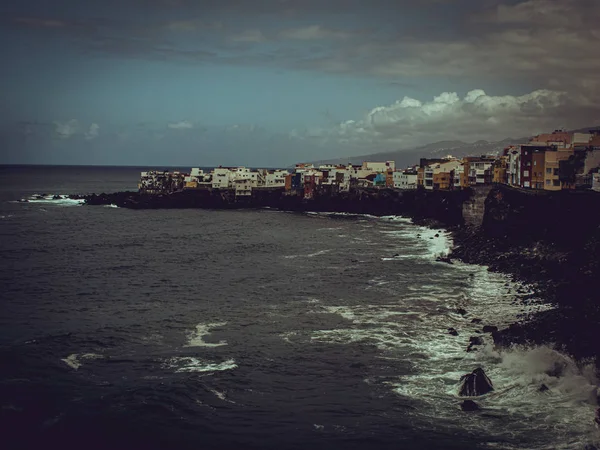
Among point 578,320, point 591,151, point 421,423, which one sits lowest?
point 421,423

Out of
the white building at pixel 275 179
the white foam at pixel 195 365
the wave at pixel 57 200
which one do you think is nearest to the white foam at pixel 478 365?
the white foam at pixel 195 365

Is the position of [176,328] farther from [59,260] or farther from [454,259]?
[454,259]

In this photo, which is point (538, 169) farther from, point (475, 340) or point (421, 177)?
point (475, 340)

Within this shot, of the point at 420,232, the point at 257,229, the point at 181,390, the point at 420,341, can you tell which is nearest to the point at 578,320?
the point at 420,341

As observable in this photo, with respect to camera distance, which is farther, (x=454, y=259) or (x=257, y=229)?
(x=257, y=229)

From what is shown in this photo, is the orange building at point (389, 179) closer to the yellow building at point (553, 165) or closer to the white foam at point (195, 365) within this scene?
the yellow building at point (553, 165)

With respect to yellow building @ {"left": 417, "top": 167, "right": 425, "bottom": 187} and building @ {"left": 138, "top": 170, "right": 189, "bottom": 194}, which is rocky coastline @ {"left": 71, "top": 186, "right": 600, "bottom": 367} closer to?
yellow building @ {"left": 417, "top": 167, "right": 425, "bottom": 187}
